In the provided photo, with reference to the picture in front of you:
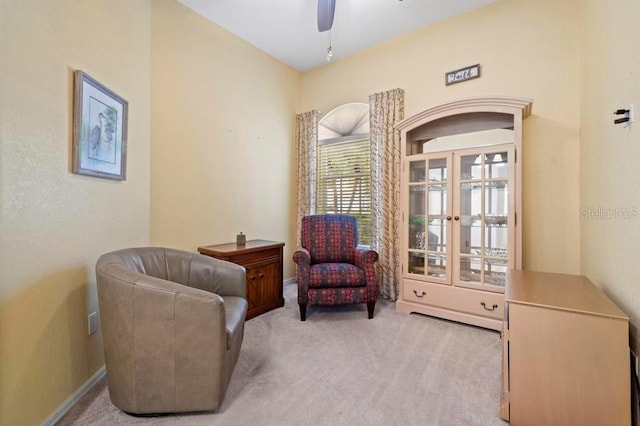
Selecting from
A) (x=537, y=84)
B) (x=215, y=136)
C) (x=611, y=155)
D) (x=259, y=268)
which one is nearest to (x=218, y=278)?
(x=259, y=268)

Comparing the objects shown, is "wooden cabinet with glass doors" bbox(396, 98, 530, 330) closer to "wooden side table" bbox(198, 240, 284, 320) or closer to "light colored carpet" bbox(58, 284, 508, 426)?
"light colored carpet" bbox(58, 284, 508, 426)

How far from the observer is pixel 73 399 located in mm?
1611

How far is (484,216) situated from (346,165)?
1937 millimetres

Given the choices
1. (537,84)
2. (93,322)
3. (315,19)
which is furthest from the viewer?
(315,19)

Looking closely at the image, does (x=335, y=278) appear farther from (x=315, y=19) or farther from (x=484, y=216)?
(x=315, y=19)

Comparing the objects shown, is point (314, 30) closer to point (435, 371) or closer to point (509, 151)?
point (509, 151)

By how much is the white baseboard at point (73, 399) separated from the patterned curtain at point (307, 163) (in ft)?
8.60

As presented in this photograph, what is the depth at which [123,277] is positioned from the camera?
57.7 inches


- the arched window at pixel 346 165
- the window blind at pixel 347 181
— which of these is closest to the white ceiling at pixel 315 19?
the arched window at pixel 346 165

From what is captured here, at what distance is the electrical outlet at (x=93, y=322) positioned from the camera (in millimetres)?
1795

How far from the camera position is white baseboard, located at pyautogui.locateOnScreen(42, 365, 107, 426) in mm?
1456

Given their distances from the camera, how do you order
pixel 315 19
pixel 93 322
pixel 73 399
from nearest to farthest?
pixel 73 399, pixel 93 322, pixel 315 19

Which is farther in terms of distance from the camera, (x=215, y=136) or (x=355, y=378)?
(x=215, y=136)

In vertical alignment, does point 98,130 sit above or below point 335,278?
above
